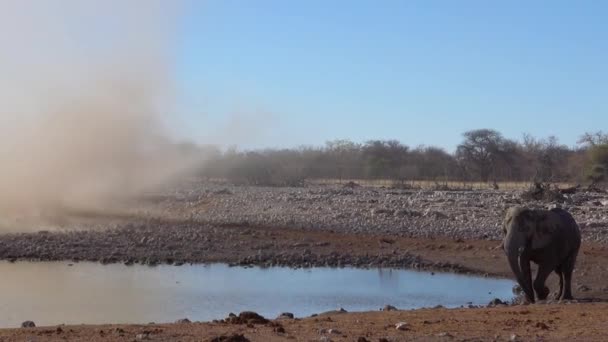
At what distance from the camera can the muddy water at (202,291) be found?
18.3 metres

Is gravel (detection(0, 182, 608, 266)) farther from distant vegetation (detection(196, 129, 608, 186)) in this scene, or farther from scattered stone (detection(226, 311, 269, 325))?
distant vegetation (detection(196, 129, 608, 186))

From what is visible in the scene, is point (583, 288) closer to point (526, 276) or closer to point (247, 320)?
point (526, 276)

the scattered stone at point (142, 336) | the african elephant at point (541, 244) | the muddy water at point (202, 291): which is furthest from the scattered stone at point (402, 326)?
the african elephant at point (541, 244)

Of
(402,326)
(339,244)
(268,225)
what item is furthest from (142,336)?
(268,225)

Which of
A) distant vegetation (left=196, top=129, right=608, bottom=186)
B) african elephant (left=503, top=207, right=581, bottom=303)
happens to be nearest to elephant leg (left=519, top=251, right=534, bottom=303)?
african elephant (left=503, top=207, right=581, bottom=303)

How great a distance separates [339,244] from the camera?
29219mm

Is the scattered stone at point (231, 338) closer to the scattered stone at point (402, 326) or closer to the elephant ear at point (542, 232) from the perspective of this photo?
the scattered stone at point (402, 326)

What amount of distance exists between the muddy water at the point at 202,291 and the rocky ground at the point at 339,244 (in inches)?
58.2

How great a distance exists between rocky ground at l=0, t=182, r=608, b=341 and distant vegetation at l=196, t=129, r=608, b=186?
101 feet

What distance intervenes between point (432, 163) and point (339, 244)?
6620cm

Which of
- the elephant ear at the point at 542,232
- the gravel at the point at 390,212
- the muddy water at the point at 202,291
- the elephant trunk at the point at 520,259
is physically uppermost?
the gravel at the point at 390,212

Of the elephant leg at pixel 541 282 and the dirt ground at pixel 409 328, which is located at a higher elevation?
the elephant leg at pixel 541 282

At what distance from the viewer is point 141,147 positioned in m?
53.2

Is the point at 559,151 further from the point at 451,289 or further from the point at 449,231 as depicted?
the point at 451,289
